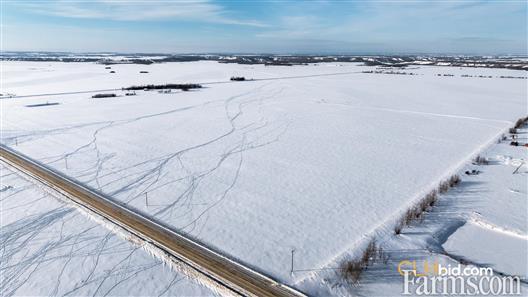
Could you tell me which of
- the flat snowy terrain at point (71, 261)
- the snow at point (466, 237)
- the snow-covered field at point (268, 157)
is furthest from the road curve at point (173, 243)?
the snow at point (466, 237)

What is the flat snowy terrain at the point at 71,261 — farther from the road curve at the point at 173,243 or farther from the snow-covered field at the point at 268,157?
the snow-covered field at the point at 268,157

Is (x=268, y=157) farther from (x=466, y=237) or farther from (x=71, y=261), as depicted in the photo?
(x=71, y=261)

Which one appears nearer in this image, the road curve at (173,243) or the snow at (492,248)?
the road curve at (173,243)

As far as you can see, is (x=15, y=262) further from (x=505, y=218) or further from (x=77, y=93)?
(x=77, y=93)

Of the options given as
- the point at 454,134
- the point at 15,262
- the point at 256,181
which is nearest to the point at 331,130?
the point at 454,134

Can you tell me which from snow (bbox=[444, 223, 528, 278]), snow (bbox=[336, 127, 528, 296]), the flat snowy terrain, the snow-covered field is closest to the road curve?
the snow-covered field

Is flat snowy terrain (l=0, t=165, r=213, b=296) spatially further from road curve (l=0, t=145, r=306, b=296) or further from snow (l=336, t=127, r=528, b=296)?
snow (l=336, t=127, r=528, b=296)
